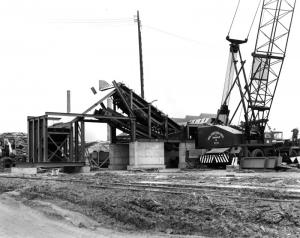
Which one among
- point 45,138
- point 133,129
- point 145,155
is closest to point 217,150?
point 145,155

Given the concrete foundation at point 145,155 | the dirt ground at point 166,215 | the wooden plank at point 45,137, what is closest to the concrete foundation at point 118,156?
the concrete foundation at point 145,155

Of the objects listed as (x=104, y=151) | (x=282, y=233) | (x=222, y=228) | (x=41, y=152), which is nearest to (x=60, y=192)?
(x=222, y=228)

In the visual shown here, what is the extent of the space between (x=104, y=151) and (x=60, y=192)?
35965mm

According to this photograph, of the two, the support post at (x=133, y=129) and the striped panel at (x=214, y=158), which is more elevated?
the support post at (x=133, y=129)

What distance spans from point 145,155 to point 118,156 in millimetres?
4886

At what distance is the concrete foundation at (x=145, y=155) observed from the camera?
39062 millimetres

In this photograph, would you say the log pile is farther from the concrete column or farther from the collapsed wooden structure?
the concrete column

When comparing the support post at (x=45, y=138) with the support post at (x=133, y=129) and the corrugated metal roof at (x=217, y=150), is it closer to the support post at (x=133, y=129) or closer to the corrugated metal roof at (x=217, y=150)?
the support post at (x=133, y=129)

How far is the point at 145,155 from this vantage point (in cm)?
3962

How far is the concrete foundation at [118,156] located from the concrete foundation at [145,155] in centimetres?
400

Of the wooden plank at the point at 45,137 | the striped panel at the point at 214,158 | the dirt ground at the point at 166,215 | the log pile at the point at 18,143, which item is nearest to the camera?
the dirt ground at the point at 166,215

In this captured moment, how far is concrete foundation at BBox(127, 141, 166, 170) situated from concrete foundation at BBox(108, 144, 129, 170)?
4005mm

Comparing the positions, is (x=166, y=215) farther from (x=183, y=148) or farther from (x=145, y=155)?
(x=183, y=148)

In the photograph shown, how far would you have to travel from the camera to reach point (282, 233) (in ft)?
26.6
